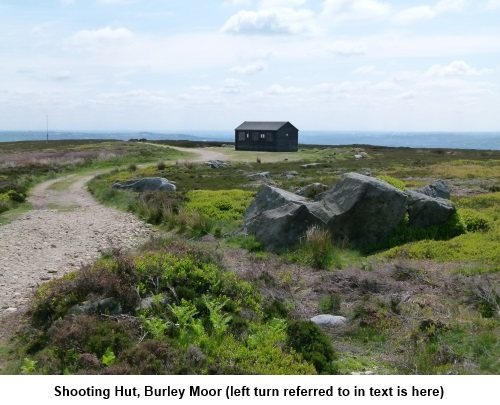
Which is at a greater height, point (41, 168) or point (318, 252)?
point (41, 168)

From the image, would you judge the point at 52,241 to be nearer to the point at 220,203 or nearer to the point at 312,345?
the point at 220,203

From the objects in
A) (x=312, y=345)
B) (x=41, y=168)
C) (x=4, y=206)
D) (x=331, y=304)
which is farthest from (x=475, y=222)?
(x=41, y=168)

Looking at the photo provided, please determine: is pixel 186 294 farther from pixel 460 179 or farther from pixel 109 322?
pixel 460 179

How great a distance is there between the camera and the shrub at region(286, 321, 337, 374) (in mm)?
7113

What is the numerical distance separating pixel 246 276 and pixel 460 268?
5.53 m

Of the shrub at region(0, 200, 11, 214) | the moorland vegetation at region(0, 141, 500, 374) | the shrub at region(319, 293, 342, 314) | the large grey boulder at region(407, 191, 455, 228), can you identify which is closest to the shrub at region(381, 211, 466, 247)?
the large grey boulder at region(407, 191, 455, 228)

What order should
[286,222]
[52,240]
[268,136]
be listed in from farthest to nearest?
[268,136] < [52,240] < [286,222]

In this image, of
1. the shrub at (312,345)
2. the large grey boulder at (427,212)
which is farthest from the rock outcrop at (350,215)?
the shrub at (312,345)

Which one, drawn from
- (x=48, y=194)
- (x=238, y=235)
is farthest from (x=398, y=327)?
(x=48, y=194)

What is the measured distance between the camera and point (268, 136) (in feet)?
290

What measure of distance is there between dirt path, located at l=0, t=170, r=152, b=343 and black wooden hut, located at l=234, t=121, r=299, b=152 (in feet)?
199

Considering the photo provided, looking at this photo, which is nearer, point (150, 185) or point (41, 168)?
point (150, 185)

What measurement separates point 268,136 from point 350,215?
242 ft

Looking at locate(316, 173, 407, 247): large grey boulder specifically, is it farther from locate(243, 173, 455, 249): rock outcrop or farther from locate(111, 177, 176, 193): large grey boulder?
locate(111, 177, 176, 193): large grey boulder
